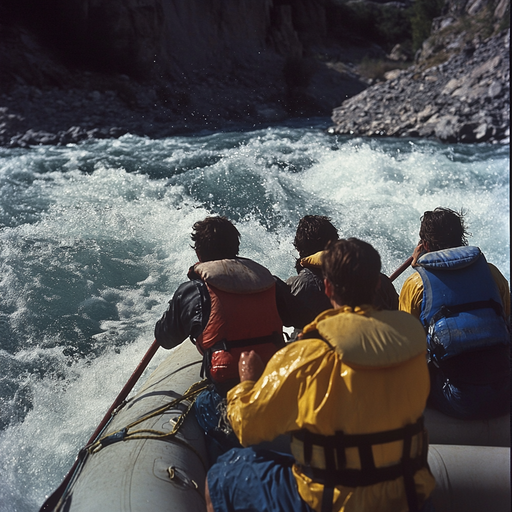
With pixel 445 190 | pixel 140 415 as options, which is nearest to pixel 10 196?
pixel 140 415

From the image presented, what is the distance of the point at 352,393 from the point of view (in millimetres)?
1270

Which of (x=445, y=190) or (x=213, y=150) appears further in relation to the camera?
(x=213, y=150)

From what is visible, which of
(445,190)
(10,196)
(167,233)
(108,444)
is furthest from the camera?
(445,190)

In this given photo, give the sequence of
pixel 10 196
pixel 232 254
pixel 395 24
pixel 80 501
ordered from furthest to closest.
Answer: pixel 395 24
pixel 10 196
pixel 232 254
pixel 80 501

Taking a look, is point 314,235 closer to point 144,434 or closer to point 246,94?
point 144,434

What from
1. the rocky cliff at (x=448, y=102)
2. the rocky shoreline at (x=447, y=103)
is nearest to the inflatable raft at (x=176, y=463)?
the rocky shoreline at (x=447, y=103)

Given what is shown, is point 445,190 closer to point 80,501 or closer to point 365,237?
point 365,237

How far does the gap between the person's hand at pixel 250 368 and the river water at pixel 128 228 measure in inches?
68.3

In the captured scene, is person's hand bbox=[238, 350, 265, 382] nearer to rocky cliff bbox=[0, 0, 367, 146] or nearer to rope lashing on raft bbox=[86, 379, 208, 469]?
rope lashing on raft bbox=[86, 379, 208, 469]

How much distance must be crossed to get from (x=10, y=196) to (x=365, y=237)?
14.1 ft

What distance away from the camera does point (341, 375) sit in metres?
1.29

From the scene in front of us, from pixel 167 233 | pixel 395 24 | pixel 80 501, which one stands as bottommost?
pixel 80 501

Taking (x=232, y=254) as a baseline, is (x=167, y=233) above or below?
below

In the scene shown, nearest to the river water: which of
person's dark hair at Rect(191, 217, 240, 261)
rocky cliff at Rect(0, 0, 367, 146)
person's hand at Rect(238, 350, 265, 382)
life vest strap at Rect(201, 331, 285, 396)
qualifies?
life vest strap at Rect(201, 331, 285, 396)
